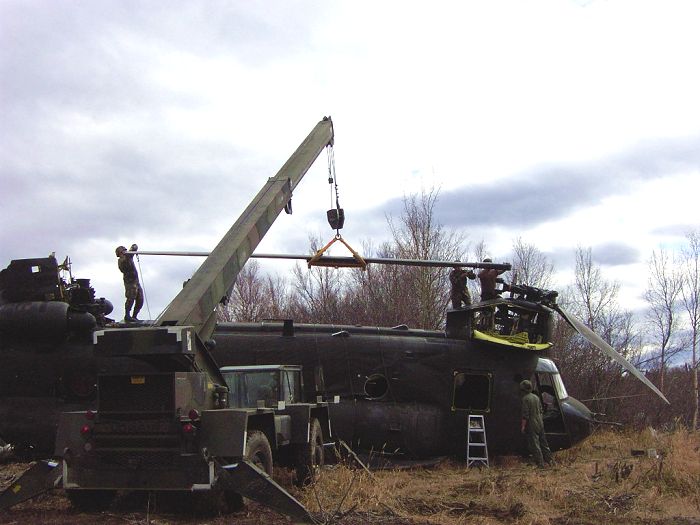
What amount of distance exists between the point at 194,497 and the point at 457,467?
6858 millimetres

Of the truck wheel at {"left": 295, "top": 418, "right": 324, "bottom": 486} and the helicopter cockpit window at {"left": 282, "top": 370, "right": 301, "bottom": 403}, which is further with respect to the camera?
the helicopter cockpit window at {"left": 282, "top": 370, "right": 301, "bottom": 403}

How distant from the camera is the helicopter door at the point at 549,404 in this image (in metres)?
14.5

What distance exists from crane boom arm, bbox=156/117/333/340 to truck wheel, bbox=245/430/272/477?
4.59ft

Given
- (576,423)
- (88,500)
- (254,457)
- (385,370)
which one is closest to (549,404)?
(576,423)

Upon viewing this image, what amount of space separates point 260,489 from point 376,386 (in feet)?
23.7

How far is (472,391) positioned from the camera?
583 inches

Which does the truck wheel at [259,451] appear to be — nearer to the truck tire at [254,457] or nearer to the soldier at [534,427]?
the truck tire at [254,457]

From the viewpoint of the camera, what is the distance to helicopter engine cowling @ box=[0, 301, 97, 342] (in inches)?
512

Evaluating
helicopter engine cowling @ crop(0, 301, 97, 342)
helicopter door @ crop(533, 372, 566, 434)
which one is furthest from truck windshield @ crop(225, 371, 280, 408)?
helicopter door @ crop(533, 372, 566, 434)

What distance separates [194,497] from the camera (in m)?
8.59

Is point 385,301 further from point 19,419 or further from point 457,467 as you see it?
point 19,419

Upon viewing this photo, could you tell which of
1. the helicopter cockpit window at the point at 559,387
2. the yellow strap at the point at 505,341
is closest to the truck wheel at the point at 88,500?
the yellow strap at the point at 505,341

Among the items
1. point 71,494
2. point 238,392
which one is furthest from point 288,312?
point 71,494

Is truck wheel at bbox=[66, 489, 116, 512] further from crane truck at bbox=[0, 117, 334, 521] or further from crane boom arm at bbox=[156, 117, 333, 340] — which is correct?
crane boom arm at bbox=[156, 117, 333, 340]
